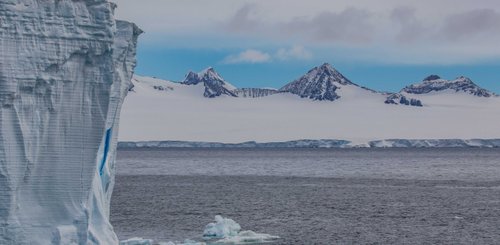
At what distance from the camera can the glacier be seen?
795 inches

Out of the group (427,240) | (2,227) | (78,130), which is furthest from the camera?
(427,240)

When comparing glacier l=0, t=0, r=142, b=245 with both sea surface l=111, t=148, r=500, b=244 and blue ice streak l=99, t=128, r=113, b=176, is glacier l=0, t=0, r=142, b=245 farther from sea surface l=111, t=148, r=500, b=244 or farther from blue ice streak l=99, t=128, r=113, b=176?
sea surface l=111, t=148, r=500, b=244

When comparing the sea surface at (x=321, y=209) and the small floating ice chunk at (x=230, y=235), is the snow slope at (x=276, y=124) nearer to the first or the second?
the sea surface at (x=321, y=209)

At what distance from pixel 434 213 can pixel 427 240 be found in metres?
9.27

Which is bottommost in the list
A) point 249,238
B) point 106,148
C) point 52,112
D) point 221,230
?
point 249,238

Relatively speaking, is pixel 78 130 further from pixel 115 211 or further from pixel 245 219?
pixel 115 211

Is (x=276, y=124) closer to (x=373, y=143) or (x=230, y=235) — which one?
(x=373, y=143)

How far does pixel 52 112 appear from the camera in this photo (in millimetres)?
21031

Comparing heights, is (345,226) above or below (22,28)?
below

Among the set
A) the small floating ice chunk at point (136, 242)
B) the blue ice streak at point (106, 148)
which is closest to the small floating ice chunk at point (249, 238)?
the small floating ice chunk at point (136, 242)

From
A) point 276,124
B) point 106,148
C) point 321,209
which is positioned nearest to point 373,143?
point 276,124

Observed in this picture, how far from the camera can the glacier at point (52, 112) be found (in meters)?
20.2

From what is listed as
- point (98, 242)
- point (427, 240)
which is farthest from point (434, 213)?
point (98, 242)

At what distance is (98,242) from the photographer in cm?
2258
